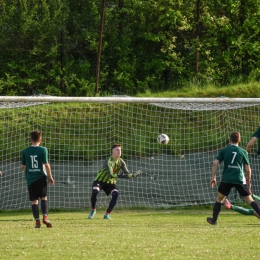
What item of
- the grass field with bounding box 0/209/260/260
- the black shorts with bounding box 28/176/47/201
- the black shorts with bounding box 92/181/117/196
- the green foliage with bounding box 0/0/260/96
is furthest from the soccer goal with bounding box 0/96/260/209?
the green foliage with bounding box 0/0/260/96

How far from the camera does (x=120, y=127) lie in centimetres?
1998

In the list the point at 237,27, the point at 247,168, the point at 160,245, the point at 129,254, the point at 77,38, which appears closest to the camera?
the point at 129,254

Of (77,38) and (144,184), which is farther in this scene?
(77,38)

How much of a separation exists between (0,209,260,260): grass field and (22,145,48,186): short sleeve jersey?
0.91 meters

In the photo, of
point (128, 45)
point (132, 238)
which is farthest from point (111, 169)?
point (128, 45)

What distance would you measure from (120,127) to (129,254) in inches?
474

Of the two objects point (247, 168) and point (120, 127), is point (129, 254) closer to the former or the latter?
point (247, 168)

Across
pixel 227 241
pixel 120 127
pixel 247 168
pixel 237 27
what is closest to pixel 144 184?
pixel 120 127

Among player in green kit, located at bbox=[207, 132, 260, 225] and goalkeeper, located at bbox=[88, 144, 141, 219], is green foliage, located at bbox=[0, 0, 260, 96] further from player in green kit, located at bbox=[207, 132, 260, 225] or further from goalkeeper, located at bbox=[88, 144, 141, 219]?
player in green kit, located at bbox=[207, 132, 260, 225]

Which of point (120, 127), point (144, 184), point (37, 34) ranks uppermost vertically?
point (37, 34)

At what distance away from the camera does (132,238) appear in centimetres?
958

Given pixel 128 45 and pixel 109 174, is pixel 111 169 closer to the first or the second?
pixel 109 174

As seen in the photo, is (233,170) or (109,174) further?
(109,174)

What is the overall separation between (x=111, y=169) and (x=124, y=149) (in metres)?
5.58
